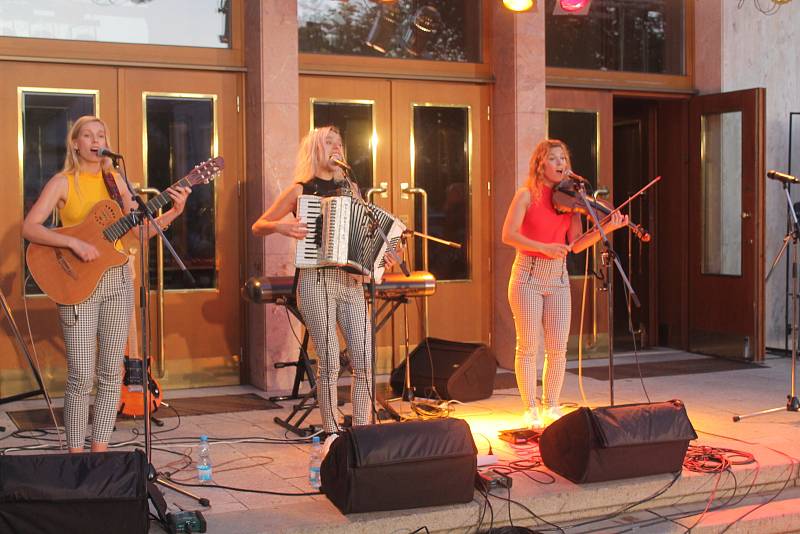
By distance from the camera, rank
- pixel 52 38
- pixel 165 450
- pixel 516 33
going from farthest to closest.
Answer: pixel 516 33
pixel 52 38
pixel 165 450

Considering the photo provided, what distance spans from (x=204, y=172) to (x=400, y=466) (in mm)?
1877

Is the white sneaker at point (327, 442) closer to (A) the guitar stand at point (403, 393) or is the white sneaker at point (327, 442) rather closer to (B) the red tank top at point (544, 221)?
(A) the guitar stand at point (403, 393)

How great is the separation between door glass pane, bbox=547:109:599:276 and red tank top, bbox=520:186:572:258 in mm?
3668

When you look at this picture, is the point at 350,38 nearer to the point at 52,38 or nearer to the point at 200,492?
the point at 52,38

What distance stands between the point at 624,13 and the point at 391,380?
15.9 feet

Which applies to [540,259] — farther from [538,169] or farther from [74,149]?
[74,149]

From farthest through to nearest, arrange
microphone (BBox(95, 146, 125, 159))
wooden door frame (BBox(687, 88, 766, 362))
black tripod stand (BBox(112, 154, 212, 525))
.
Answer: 1. wooden door frame (BBox(687, 88, 766, 362))
2. microphone (BBox(95, 146, 125, 159))
3. black tripod stand (BBox(112, 154, 212, 525))

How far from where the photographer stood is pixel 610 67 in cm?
1063

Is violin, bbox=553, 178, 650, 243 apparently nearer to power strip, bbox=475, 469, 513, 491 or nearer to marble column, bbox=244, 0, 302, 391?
power strip, bbox=475, 469, 513, 491

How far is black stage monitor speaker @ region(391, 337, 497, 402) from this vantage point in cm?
802

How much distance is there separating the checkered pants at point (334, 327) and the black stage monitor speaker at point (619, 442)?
1.14 meters

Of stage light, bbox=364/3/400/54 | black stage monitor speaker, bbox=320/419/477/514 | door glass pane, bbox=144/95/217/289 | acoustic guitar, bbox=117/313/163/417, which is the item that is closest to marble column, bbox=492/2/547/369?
stage light, bbox=364/3/400/54

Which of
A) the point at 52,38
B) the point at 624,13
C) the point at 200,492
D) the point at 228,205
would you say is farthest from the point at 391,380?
the point at 624,13

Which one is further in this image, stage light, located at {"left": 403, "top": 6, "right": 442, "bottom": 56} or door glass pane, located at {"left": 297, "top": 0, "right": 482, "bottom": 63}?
stage light, located at {"left": 403, "top": 6, "right": 442, "bottom": 56}
